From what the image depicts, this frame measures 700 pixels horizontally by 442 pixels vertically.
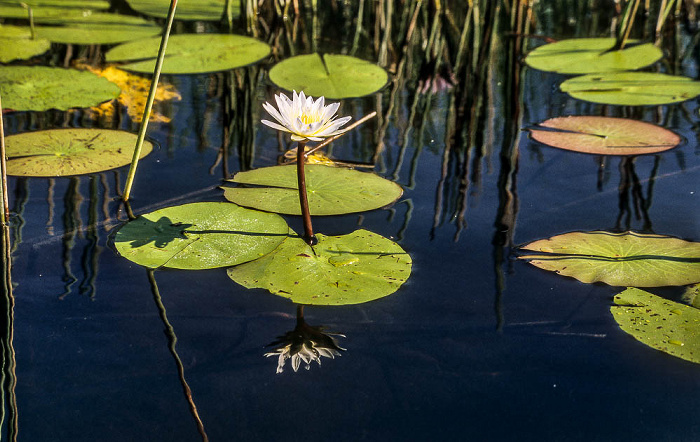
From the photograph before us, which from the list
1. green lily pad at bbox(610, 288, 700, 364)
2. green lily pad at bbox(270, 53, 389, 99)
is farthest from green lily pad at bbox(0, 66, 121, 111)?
green lily pad at bbox(610, 288, 700, 364)

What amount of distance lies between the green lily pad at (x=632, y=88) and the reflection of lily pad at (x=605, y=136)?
32 cm

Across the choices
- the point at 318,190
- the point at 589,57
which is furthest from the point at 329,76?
the point at 589,57

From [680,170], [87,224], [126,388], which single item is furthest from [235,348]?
[680,170]

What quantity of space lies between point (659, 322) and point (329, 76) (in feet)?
7.49

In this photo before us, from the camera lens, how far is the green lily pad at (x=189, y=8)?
475 centimetres

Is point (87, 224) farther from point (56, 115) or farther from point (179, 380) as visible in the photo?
point (56, 115)

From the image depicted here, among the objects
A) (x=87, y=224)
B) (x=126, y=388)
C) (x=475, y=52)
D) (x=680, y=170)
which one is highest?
(x=475, y=52)

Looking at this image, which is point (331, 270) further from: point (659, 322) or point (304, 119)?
point (659, 322)

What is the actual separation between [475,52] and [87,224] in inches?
106

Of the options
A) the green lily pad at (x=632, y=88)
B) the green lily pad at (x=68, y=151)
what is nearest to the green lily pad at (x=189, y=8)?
the green lily pad at (x=68, y=151)

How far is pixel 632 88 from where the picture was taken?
354cm

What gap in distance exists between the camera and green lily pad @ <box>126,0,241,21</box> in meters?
4.75

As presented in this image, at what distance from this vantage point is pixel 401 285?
2023 mm

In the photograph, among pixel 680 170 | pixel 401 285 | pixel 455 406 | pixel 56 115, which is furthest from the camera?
pixel 56 115
